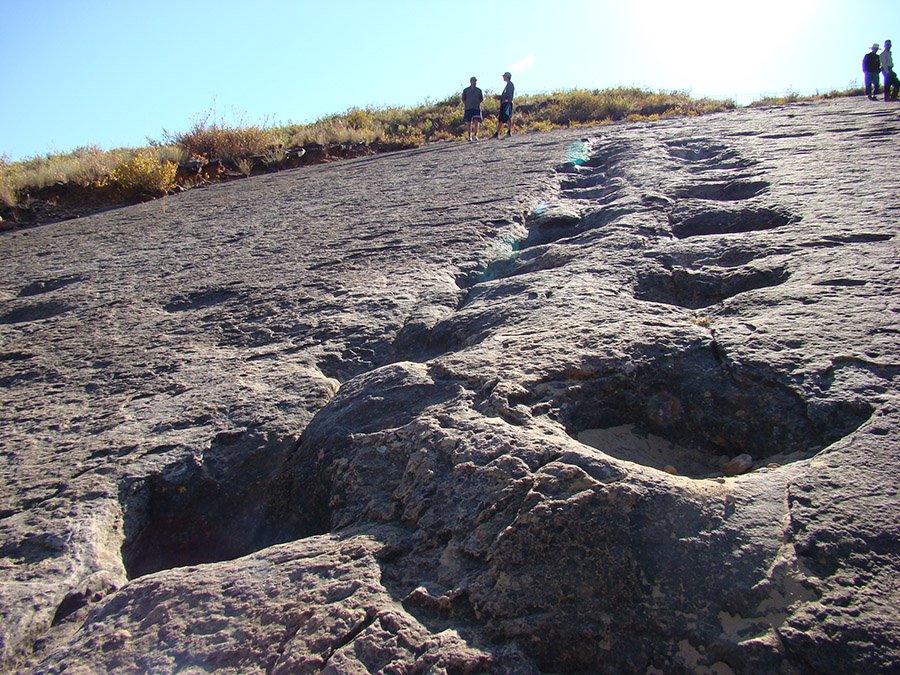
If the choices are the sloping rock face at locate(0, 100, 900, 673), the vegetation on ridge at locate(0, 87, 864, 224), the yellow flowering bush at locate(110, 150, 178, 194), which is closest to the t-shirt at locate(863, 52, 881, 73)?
the vegetation on ridge at locate(0, 87, 864, 224)

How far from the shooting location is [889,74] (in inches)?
425

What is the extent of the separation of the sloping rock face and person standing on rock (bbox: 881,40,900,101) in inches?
372

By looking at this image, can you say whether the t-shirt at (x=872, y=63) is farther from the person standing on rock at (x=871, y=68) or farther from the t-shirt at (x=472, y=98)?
the t-shirt at (x=472, y=98)

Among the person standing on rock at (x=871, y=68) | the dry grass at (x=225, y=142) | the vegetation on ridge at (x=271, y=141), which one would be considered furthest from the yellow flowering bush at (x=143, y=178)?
the person standing on rock at (x=871, y=68)

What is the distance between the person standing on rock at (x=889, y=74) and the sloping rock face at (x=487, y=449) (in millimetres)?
9438

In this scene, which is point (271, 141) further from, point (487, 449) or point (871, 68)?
point (871, 68)

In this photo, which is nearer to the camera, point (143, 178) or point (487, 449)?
point (487, 449)

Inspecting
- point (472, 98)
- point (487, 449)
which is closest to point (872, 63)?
point (472, 98)

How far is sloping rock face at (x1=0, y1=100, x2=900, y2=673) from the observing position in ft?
4.10

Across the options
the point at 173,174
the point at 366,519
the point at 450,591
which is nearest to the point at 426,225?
the point at 366,519

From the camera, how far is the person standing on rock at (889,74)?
10.8 metres

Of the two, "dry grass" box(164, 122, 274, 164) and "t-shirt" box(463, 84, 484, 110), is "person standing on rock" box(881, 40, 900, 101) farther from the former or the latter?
"dry grass" box(164, 122, 274, 164)

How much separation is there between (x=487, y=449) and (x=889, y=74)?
12.9m

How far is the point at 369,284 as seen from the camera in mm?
3156
